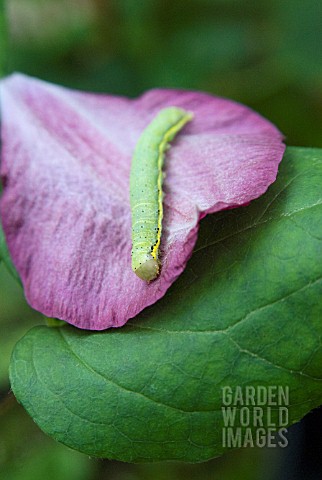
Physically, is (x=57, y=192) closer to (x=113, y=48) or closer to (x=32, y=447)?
(x=32, y=447)

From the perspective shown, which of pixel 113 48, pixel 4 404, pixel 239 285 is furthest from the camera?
pixel 113 48

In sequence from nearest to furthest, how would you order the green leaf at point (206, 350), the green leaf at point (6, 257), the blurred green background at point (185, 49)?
the green leaf at point (206, 350) < the green leaf at point (6, 257) < the blurred green background at point (185, 49)

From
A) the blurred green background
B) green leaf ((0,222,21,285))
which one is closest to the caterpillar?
green leaf ((0,222,21,285))

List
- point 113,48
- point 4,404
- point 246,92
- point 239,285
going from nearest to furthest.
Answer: point 239,285 < point 4,404 < point 246,92 < point 113,48

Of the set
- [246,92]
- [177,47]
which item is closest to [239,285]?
[246,92]

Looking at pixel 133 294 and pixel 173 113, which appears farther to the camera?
pixel 173 113

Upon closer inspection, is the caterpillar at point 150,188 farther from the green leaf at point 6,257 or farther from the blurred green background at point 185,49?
the blurred green background at point 185,49

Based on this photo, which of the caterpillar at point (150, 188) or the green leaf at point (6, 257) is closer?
the caterpillar at point (150, 188)

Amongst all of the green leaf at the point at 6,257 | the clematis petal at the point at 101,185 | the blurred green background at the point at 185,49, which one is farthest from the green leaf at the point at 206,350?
the blurred green background at the point at 185,49
